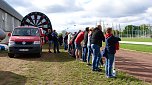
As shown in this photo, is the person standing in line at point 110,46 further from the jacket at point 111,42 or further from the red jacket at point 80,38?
the red jacket at point 80,38

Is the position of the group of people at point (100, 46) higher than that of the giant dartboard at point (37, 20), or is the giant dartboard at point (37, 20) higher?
the giant dartboard at point (37, 20)

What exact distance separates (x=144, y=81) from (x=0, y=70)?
5745mm

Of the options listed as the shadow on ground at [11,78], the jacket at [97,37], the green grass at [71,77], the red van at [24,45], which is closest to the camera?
the shadow on ground at [11,78]

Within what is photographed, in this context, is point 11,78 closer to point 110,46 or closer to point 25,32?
point 110,46

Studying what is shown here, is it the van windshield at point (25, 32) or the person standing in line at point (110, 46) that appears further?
the van windshield at point (25, 32)

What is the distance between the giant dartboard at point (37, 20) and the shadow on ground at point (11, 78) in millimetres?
16470

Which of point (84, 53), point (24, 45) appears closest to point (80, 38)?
point (84, 53)

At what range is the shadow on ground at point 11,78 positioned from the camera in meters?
10.6

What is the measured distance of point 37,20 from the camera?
2919 cm

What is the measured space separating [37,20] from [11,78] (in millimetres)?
18219

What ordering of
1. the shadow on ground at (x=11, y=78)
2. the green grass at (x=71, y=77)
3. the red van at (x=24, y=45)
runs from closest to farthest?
the shadow on ground at (x=11, y=78) < the green grass at (x=71, y=77) < the red van at (x=24, y=45)

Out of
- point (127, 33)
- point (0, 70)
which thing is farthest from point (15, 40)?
point (127, 33)

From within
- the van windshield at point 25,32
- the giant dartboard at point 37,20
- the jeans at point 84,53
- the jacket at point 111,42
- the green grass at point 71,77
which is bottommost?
the green grass at point 71,77

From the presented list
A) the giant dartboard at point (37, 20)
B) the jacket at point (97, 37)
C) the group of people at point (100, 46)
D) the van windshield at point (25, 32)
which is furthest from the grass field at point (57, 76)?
the giant dartboard at point (37, 20)
